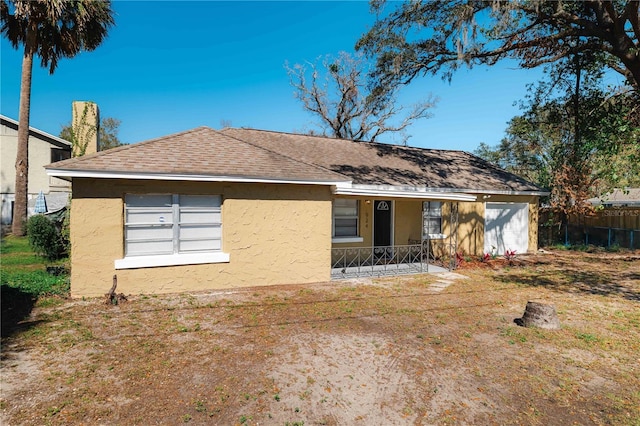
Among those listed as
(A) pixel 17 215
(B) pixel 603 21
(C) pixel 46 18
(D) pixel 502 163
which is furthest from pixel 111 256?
(D) pixel 502 163

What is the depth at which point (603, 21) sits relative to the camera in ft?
39.8

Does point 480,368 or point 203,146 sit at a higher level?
point 203,146

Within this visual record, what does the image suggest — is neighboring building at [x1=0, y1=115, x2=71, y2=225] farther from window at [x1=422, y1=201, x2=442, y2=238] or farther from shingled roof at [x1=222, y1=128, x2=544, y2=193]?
window at [x1=422, y1=201, x2=442, y2=238]

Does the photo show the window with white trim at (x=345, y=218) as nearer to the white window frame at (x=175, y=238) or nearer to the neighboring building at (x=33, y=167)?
the white window frame at (x=175, y=238)

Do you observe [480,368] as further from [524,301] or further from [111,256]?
[111,256]

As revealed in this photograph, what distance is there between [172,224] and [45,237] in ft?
23.2

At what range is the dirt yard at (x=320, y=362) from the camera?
394cm

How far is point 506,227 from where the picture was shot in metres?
16.5

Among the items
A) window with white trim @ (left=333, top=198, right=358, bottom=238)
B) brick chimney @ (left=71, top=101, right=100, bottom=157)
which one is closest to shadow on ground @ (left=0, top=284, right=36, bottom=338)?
brick chimney @ (left=71, top=101, right=100, bottom=157)

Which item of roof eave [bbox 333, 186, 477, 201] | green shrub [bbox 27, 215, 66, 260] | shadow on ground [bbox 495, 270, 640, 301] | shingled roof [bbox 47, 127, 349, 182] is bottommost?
shadow on ground [bbox 495, 270, 640, 301]

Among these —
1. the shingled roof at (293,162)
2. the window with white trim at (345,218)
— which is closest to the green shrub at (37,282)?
the shingled roof at (293,162)

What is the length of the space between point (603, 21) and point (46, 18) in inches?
950

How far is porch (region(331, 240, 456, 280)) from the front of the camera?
37.8 feet

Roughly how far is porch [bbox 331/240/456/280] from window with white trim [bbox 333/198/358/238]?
2.20 ft
